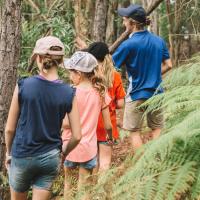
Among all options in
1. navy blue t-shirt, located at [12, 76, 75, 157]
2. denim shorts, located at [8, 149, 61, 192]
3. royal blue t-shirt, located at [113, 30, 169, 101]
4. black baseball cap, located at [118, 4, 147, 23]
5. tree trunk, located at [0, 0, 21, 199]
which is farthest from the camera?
black baseball cap, located at [118, 4, 147, 23]

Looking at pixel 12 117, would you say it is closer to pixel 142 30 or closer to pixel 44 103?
pixel 44 103

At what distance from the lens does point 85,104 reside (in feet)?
15.2

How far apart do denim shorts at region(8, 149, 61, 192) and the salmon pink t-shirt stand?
721mm

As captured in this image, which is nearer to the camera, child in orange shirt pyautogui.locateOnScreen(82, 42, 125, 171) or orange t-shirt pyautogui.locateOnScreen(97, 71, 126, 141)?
child in orange shirt pyautogui.locateOnScreen(82, 42, 125, 171)

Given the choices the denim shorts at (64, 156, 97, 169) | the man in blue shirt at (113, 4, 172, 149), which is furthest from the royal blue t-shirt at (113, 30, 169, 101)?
the denim shorts at (64, 156, 97, 169)

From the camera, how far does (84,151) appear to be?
4.69 metres

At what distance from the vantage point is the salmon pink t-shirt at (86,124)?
461 cm

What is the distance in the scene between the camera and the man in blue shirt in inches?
222

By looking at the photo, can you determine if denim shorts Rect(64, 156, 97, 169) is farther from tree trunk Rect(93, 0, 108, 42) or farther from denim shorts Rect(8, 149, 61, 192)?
tree trunk Rect(93, 0, 108, 42)

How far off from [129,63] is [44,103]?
223 centimetres

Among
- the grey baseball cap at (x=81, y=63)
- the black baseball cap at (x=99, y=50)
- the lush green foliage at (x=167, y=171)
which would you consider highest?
the black baseball cap at (x=99, y=50)

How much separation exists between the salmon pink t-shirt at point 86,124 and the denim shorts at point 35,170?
Result: 72 centimetres

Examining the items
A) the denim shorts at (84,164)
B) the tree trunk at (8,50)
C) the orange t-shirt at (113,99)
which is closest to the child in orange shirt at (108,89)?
the orange t-shirt at (113,99)

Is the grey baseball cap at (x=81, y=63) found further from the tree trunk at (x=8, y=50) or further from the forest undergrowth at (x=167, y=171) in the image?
the tree trunk at (x=8, y=50)
